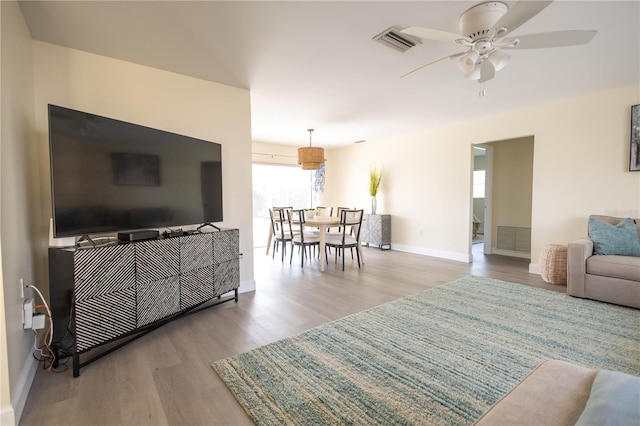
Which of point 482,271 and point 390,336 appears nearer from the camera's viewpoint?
point 390,336

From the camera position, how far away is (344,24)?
218cm

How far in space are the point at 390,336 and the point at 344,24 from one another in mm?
2447

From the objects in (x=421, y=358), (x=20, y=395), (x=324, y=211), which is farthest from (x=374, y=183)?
(x=20, y=395)

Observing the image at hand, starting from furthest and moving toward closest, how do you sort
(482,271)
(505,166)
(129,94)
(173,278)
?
1. (505,166)
2. (482,271)
3. (129,94)
4. (173,278)

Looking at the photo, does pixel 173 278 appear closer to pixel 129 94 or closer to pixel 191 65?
pixel 129 94

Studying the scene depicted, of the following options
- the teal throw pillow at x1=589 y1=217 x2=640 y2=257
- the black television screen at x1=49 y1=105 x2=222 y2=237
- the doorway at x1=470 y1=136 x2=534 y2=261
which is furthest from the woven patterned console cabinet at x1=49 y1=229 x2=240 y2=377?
the doorway at x1=470 y1=136 x2=534 y2=261

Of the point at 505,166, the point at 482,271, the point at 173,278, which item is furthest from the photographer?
the point at 505,166

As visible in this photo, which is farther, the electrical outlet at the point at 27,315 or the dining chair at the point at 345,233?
the dining chair at the point at 345,233

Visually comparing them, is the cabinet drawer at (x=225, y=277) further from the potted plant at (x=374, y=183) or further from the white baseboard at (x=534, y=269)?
the white baseboard at (x=534, y=269)

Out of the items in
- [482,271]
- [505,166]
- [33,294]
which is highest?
[505,166]

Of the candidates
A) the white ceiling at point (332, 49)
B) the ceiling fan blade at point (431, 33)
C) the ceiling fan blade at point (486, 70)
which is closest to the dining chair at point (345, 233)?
the white ceiling at point (332, 49)

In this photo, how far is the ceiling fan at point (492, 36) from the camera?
1790 mm

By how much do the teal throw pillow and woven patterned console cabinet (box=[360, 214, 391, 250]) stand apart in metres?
3.48

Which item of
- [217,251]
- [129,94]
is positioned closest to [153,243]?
[217,251]
